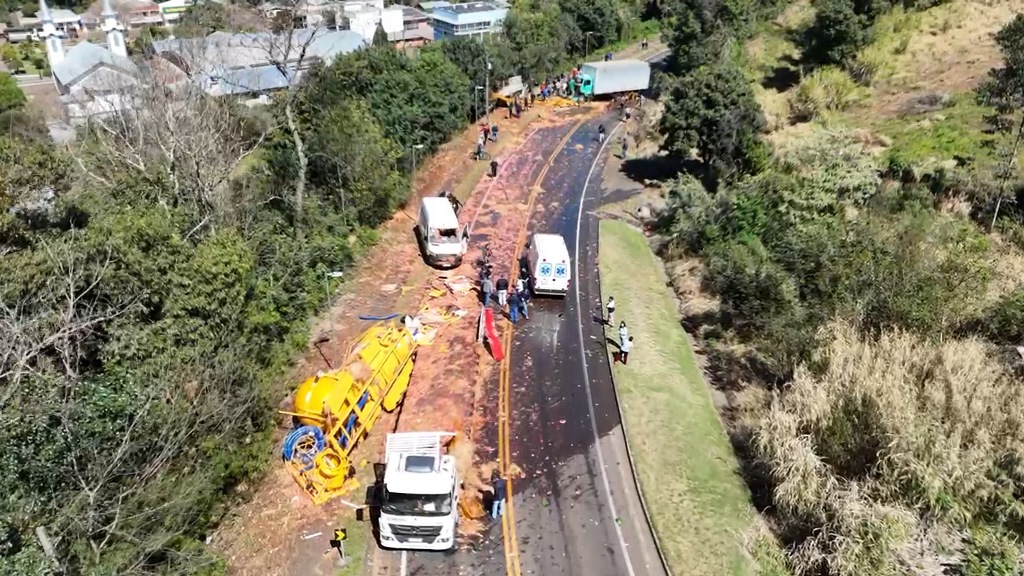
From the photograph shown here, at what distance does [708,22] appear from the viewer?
6169cm

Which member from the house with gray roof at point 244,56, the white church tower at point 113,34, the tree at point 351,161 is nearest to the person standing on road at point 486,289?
the tree at point 351,161

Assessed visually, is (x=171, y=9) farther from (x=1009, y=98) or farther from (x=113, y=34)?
(x=1009, y=98)

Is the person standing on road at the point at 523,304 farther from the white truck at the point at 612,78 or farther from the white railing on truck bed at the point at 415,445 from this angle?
the white truck at the point at 612,78

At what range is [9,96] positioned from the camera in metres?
63.7

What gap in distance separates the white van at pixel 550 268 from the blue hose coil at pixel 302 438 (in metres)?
14.2

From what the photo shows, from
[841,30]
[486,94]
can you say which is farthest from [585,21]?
[841,30]

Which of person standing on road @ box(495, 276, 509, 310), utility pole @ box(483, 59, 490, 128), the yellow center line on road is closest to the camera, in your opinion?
the yellow center line on road

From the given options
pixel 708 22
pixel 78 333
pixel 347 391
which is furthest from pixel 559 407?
pixel 708 22

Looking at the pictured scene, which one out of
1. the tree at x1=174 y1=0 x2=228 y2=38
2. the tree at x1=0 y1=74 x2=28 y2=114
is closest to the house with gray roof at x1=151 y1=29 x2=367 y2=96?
the tree at x1=174 y1=0 x2=228 y2=38

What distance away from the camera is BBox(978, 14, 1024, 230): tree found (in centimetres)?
3625

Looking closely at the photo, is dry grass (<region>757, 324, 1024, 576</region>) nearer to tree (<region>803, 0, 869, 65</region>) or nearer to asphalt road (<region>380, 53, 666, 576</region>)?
asphalt road (<region>380, 53, 666, 576</region>)

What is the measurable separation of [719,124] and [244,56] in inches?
1811

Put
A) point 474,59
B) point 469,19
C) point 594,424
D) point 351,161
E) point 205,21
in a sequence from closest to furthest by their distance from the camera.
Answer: point 594,424
point 351,161
point 474,59
point 205,21
point 469,19

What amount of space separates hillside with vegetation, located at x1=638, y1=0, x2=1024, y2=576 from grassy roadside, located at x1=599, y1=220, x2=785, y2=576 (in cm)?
→ 85
